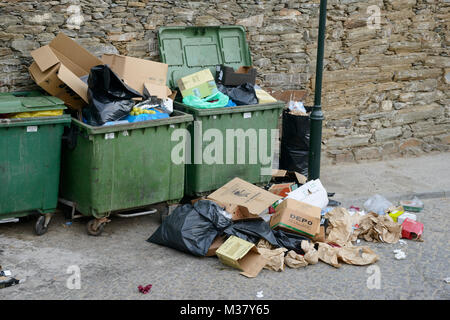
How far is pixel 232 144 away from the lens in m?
6.85

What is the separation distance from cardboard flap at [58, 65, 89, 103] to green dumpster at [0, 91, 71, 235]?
0.21 metres

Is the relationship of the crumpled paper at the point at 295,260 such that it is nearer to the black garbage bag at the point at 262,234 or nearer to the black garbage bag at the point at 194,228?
the black garbage bag at the point at 262,234

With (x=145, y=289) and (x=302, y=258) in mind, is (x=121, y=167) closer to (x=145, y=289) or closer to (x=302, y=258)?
(x=145, y=289)

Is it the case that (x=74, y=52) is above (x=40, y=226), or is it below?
above

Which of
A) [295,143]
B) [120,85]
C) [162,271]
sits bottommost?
[162,271]

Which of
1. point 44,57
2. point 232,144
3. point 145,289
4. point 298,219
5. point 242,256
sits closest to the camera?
point 145,289

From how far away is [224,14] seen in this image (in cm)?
773

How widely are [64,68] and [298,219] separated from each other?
2.68 meters

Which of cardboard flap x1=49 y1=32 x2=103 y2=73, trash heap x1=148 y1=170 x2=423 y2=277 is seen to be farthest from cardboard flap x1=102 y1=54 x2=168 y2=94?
trash heap x1=148 y1=170 x2=423 y2=277

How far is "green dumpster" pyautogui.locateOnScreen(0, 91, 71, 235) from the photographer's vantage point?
226 inches

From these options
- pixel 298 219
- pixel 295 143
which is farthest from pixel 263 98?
pixel 298 219

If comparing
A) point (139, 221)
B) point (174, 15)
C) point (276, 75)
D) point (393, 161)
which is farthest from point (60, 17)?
point (393, 161)

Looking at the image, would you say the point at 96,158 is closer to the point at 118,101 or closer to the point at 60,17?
the point at 118,101

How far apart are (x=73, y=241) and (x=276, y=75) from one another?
351 cm
